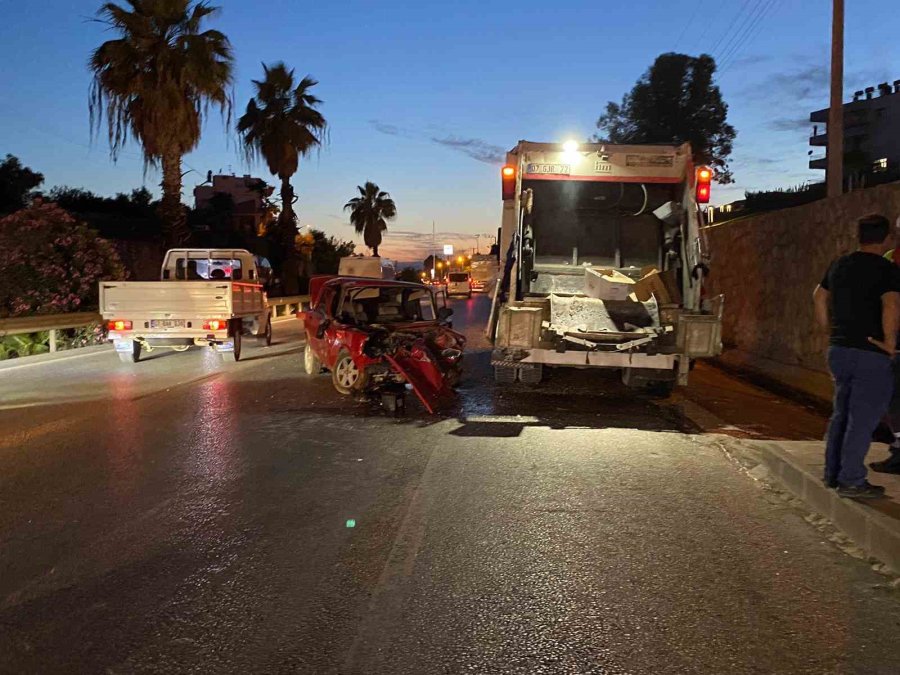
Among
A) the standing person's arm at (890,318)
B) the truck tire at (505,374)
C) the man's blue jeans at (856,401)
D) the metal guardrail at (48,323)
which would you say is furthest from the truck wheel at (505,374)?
the metal guardrail at (48,323)

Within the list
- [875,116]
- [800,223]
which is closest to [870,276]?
[800,223]

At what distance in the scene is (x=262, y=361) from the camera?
15.6 metres

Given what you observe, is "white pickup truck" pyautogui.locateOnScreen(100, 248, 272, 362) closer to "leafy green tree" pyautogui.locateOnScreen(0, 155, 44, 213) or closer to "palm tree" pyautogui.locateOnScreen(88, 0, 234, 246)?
"palm tree" pyautogui.locateOnScreen(88, 0, 234, 246)

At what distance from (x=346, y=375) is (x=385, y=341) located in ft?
3.09

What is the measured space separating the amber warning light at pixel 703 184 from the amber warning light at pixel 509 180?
8.30 feet

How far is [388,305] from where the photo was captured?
12234mm

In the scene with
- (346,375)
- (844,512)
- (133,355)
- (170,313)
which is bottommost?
(844,512)

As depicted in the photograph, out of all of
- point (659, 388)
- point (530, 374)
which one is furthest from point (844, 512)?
point (659, 388)

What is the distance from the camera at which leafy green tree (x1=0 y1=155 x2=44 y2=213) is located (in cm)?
3581

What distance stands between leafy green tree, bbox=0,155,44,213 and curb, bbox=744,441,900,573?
35.0 metres

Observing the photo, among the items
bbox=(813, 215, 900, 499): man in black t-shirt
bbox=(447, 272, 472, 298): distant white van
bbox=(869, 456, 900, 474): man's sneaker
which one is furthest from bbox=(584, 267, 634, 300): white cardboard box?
bbox=(447, 272, 472, 298): distant white van

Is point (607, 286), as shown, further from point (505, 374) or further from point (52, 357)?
point (52, 357)

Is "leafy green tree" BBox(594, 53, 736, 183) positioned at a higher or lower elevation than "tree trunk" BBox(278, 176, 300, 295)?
higher

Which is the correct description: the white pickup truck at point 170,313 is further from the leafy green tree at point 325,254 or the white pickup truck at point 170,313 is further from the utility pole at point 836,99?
the leafy green tree at point 325,254
